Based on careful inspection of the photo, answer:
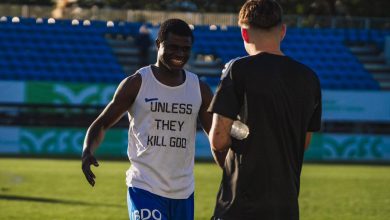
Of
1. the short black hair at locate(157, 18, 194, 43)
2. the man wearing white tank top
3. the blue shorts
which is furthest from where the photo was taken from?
the short black hair at locate(157, 18, 194, 43)

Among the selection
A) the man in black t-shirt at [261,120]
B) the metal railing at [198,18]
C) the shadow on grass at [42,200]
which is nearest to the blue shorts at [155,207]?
the man in black t-shirt at [261,120]

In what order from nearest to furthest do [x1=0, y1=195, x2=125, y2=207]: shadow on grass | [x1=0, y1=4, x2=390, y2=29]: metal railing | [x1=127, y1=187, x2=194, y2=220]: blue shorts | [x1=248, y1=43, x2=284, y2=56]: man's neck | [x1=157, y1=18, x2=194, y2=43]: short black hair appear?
[x1=248, y1=43, x2=284, y2=56]: man's neck < [x1=127, y1=187, x2=194, y2=220]: blue shorts < [x1=157, y1=18, x2=194, y2=43]: short black hair < [x1=0, y1=195, x2=125, y2=207]: shadow on grass < [x1=0, y1=4, x2=390, y2=29]: metal railing

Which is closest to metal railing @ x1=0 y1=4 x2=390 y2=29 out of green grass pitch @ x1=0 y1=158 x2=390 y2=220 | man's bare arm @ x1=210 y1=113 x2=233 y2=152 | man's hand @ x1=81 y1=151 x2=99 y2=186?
green grass pitch @ x1=0 y1=158 x2=390 y2=220

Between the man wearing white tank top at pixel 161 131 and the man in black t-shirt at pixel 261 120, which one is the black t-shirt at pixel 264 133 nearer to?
the man in black t-shirt at pixel 261 120

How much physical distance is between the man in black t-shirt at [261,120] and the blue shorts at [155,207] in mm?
1625

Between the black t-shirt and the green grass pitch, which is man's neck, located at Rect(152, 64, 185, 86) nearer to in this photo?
the black t-shirt

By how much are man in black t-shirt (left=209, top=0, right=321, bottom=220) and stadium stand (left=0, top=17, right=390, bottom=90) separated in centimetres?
3051

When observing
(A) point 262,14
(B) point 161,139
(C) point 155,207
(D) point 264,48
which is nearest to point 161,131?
(B) point 161,139

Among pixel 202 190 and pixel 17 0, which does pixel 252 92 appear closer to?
pixel 202 190

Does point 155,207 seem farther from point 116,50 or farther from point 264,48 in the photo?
point 116,50

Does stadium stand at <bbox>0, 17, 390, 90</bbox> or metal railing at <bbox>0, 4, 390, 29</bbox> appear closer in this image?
stadium stand at <bbox>0, 17, 390, 90</bbox>

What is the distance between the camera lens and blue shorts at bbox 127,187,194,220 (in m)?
7.38

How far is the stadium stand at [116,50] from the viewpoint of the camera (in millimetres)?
36781

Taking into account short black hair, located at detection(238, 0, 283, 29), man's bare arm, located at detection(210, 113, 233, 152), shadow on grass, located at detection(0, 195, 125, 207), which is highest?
short black hair, located at detection(238, 0, 283, 29)
